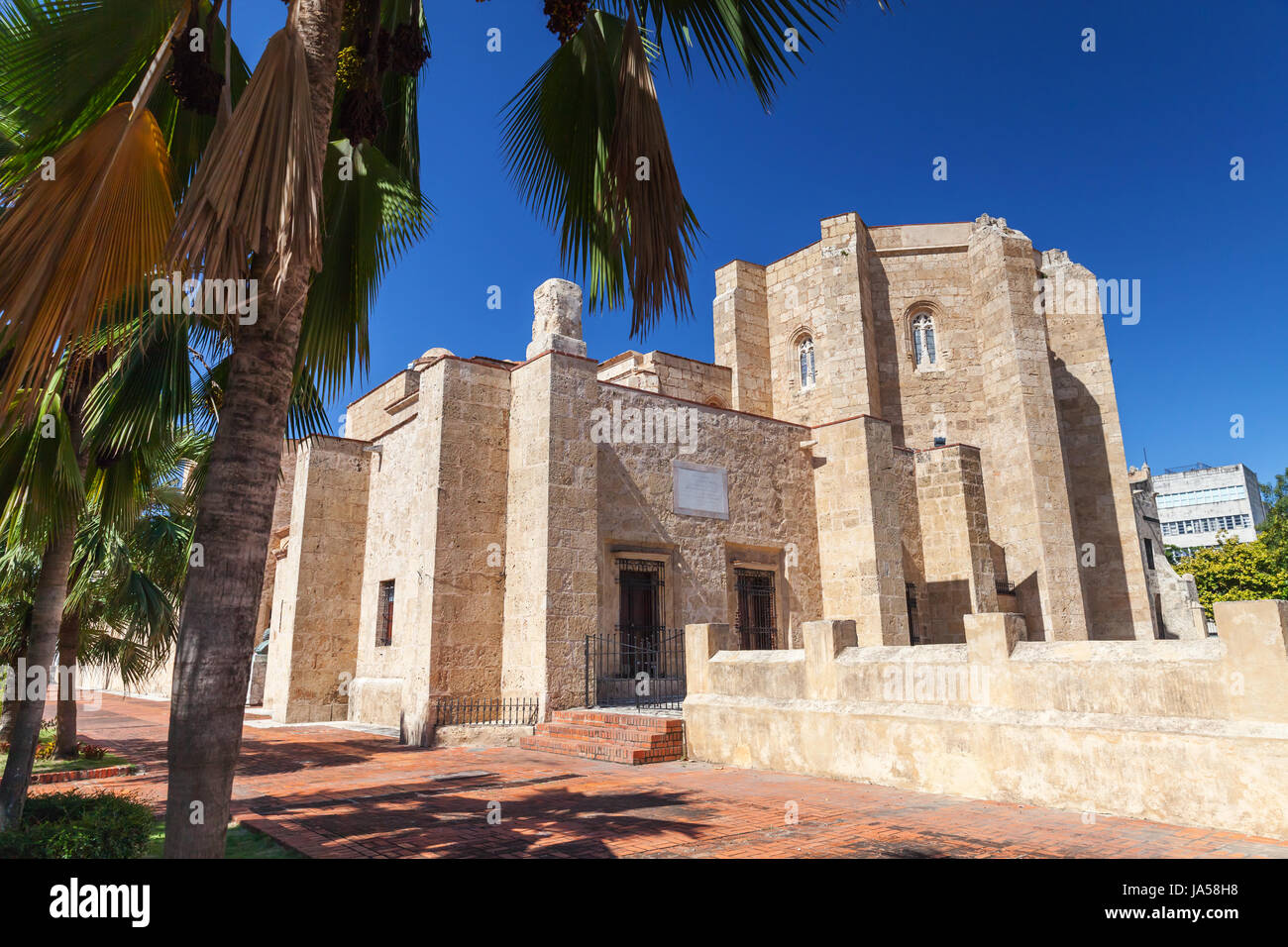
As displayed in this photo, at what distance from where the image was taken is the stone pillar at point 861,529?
15797 millimetres

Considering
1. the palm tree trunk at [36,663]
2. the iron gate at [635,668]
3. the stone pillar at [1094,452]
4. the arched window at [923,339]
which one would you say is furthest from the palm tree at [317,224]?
the stone pillar at [1094,452]

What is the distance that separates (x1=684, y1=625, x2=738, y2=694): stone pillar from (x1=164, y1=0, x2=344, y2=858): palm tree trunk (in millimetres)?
7349

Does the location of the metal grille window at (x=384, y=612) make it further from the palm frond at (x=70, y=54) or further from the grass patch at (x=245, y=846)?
the palm frond at (x=70, y=54)

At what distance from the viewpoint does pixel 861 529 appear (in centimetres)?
1625

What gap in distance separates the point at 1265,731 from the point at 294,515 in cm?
1643

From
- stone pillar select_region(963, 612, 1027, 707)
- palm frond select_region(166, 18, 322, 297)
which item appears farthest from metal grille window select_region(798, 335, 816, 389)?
palm frond select_region(166, 18, 322, 297)

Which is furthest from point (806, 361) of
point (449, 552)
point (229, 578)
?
point (229, 578)

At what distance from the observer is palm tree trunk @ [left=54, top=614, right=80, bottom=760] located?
10531 mm

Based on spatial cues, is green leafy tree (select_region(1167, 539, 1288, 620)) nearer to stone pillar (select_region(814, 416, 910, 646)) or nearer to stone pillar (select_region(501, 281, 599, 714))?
stone pillar (select_region(814, 416, 910, 646))

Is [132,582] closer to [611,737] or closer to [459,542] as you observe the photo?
[459,542]

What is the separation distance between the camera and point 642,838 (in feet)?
18.7

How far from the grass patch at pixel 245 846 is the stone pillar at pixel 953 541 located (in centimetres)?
1539

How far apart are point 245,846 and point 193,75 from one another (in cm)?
511
